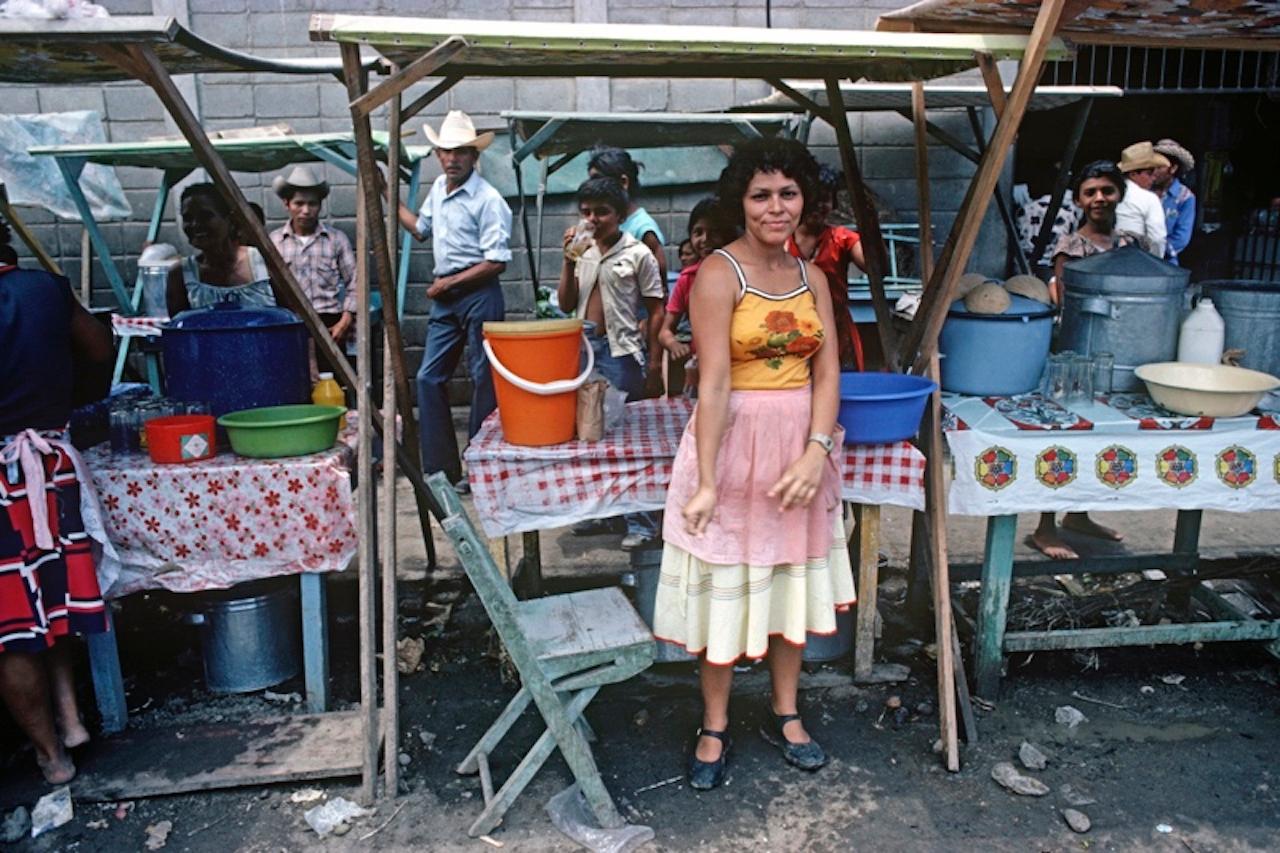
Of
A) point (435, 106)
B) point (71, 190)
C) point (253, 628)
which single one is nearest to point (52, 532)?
point (253, 628)

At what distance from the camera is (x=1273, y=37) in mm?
3625

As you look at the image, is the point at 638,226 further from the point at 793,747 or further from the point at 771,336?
the point at 793,747

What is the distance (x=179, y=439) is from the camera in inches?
137

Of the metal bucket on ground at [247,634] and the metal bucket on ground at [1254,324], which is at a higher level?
the metal bucket on ground at [1254,324]

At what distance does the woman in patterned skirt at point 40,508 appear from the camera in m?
3.08

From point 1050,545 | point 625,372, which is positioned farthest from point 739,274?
point 1050,545

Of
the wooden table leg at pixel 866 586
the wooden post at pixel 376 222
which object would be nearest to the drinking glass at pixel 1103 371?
the wooden table leg at pixel 866 586

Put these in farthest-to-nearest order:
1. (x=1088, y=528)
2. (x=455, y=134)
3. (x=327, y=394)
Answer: (x=455, y=134), (x=1088, y=528), (x=327, y=394)

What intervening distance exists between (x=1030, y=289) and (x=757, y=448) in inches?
65.4

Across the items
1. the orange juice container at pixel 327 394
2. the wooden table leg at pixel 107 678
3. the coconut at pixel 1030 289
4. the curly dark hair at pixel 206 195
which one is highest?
the curly dark hair at pixel 206 195

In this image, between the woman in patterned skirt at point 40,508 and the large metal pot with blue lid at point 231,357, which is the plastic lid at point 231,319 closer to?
the large metal pot with blue lid at point 231,357

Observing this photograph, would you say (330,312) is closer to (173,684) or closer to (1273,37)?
(173,684)

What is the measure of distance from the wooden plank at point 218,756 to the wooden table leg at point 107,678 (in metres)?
0.07

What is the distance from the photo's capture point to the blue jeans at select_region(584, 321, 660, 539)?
5379 mm
